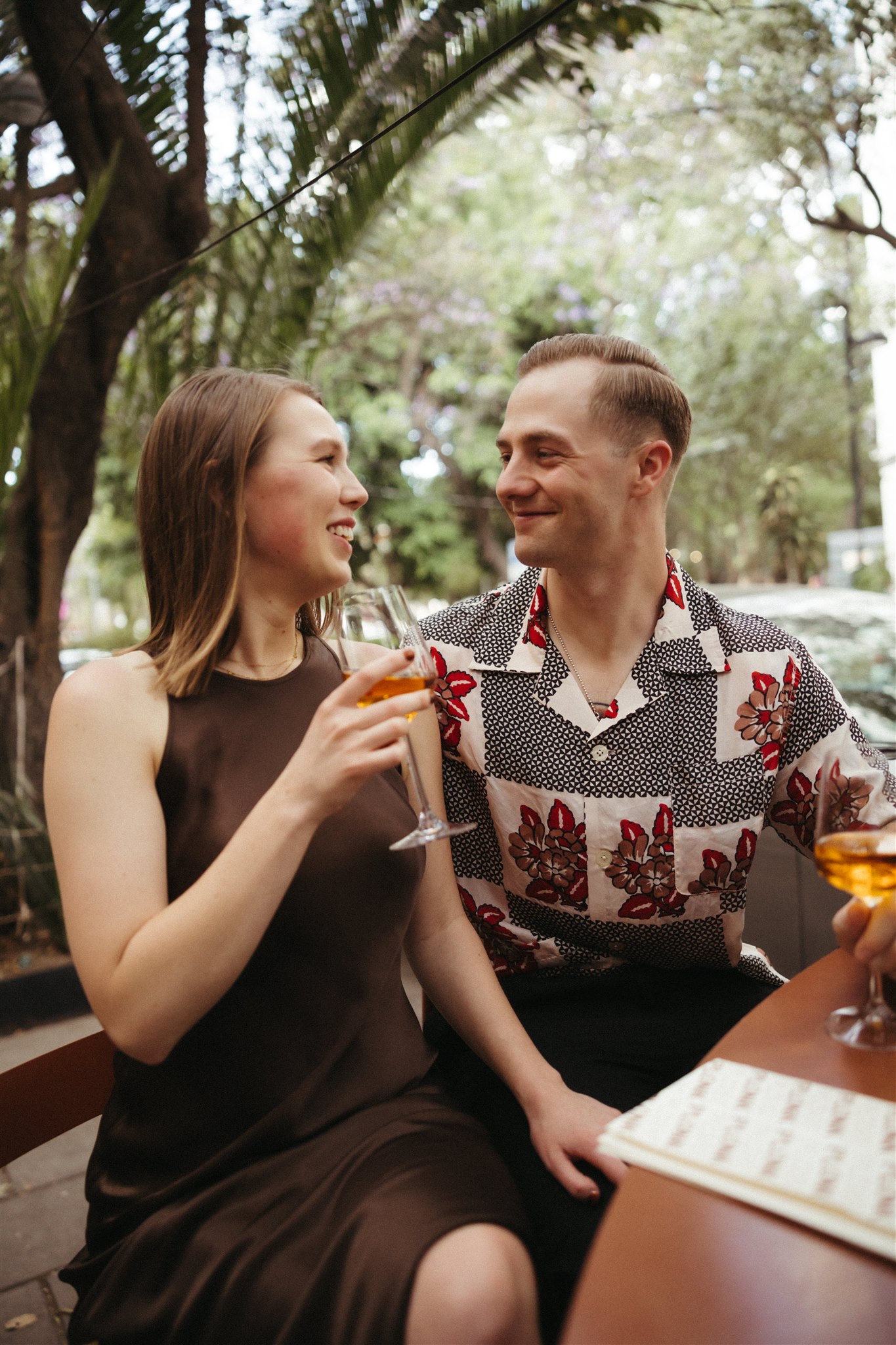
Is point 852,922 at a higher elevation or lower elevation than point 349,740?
lower

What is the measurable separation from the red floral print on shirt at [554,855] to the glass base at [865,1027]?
732 millimetres

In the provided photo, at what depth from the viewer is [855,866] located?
4.07 ft

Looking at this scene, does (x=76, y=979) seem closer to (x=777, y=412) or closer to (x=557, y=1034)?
(x=557, y=1034)

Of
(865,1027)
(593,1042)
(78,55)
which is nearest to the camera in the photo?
(865,1027)

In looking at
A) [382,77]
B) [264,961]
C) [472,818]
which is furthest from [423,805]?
[382,77]

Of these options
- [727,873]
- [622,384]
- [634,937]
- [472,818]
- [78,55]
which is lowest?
[634,937]

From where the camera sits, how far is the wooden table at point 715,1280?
2.45ft

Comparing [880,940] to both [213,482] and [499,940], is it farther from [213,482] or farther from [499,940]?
[213,482]

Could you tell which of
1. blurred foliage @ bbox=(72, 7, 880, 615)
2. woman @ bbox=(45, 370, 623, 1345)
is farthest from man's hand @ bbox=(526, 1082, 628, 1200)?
blurred foliage @ bbox=(72, 7, 880, 615)

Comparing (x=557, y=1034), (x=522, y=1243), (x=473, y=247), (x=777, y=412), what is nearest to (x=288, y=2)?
(x=557, y=1034)

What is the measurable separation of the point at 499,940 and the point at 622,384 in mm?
1153

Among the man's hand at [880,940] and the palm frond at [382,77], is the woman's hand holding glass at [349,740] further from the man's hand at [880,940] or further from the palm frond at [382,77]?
the palm frond at [382,77]

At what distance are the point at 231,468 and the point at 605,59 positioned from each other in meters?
9.36

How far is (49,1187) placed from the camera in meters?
2.94
